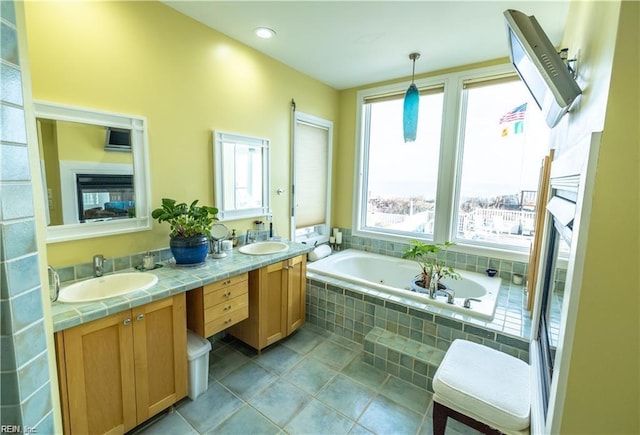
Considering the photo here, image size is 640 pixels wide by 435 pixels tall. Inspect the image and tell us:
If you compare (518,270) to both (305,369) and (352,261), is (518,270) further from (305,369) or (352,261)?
(305,369)

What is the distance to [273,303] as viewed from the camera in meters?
2.35

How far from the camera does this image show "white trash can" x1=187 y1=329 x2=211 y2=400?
183 cm

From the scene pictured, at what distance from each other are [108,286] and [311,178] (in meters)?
2.32

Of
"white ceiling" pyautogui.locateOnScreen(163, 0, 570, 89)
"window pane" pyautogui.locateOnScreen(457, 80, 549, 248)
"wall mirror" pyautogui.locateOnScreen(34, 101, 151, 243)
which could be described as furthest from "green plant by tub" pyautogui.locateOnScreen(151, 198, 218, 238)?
"window pane" pyautogui.locateOnScreen(457, 80, 549, 248)

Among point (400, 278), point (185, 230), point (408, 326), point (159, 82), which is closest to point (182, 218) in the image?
point (185, 230)

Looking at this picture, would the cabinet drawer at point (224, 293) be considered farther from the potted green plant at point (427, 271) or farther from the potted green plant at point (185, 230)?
the potted green plant at point (427, 271)

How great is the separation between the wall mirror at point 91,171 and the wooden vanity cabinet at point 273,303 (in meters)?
0.95

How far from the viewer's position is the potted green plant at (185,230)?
1.91m

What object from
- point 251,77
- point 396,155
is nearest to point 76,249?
point 251,77

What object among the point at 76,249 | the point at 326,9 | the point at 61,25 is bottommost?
the point at 76,249

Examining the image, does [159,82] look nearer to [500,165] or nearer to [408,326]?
[408,326]

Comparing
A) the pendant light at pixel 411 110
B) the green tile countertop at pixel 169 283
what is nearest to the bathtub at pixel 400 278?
the green tile countertop at pixel 169 283

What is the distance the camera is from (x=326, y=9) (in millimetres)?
1977

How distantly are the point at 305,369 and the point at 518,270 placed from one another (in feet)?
7.46
